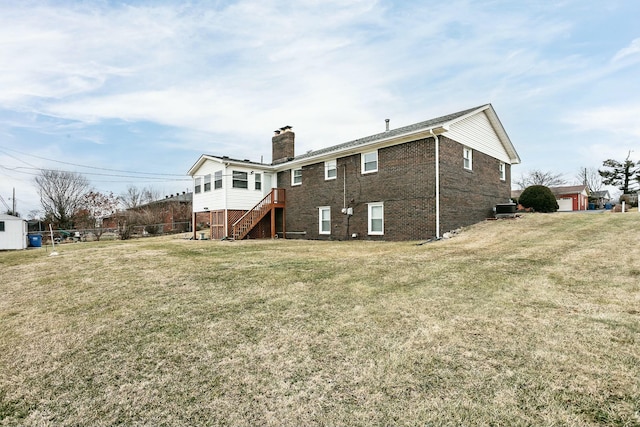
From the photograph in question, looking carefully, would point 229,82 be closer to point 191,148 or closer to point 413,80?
point 413,80

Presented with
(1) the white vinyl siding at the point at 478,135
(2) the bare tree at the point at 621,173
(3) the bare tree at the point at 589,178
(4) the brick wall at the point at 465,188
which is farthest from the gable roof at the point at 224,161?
(3) the bare tree at the point at 589,178

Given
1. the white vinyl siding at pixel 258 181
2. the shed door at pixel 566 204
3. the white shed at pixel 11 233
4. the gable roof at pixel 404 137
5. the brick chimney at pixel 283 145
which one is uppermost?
the brick chimney at pixel 283 145

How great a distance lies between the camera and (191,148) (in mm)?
32812

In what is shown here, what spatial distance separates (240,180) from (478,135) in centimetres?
1430

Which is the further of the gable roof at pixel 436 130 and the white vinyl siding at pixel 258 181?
the white vinyl siding at pixel 258 181

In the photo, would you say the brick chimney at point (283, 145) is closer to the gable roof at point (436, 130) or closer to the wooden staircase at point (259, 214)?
the wooden staircase at point (259, 214)

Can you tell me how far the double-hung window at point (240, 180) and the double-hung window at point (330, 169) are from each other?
5904 mm

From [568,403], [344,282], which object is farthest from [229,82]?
[568,403]

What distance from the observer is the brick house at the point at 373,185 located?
46.6 ft

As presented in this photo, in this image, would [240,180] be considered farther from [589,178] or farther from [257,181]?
[589,178]

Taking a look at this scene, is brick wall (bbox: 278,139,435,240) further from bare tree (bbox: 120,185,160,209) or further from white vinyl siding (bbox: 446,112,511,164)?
bare tree (bbox: 120,185,160,209)

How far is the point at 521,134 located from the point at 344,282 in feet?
106

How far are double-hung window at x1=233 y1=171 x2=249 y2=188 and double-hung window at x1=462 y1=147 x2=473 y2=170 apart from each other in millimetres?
13114

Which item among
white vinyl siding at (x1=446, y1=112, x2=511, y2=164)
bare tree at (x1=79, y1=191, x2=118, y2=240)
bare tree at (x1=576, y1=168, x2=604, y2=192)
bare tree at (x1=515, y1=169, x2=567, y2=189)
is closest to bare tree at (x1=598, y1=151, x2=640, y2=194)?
bare tree at (x1=515, y1=169, x2=567, y2=189)
